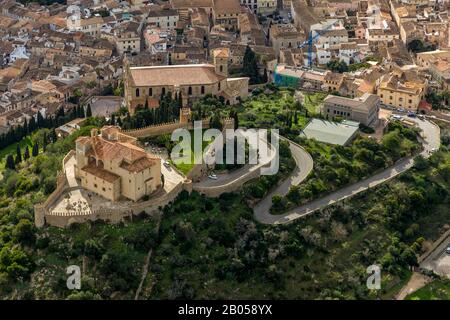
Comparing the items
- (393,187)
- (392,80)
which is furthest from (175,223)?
(392,80)

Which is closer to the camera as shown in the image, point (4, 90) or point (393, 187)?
point (393, 187)

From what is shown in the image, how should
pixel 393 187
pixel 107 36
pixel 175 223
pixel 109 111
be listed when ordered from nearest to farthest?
pixel 175 223
pixel 393 187
pixel 109 111
pixel 107 36

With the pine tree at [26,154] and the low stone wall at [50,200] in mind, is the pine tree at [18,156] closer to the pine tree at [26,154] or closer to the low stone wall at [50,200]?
the pine tree at [26,154]

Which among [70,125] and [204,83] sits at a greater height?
[204,83]

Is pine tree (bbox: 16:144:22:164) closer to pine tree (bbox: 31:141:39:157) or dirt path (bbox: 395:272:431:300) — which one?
pine tree (bbox: 31:141:39:157)

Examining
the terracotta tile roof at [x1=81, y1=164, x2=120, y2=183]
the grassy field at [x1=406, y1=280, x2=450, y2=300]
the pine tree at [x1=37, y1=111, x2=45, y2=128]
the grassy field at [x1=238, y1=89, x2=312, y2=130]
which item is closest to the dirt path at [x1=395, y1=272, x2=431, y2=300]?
the grassy field at [x1=406, y1=280, x2=450, y2=300]

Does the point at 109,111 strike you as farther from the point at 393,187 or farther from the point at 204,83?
the point at 393,187
